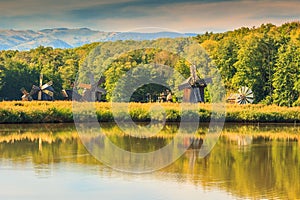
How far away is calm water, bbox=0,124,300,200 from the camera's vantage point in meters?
12.4

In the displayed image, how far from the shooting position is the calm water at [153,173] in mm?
12430

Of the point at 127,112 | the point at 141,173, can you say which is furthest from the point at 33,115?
the point at 141,173

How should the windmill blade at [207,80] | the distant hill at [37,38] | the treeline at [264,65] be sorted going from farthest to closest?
the distant hill at [37,38] → the windmill blade at [207,80] → the treeline at [264,65]

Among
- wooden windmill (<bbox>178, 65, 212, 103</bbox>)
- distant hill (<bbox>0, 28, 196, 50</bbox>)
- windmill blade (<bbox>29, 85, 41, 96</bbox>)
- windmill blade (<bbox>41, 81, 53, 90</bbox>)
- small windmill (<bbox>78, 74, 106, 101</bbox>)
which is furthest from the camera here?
distant hill (<bbox>0, 28, 196, 50</bbox>)

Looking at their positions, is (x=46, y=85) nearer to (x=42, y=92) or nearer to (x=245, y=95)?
(x=42, y=92)

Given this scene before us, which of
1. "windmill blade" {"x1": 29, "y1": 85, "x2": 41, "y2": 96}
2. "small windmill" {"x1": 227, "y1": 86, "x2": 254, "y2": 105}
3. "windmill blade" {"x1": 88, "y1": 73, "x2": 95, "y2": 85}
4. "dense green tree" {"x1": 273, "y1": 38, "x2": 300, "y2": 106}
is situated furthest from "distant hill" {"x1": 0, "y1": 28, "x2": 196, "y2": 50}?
"dense green tree" {"x1": 273, "y1": 38, "x2": 300, "y2": 106}

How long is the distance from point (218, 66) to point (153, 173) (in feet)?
105

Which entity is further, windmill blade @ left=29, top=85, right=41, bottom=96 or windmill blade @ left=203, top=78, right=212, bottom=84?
windmill blade @ left=29, top=85, right=41, bottom=96

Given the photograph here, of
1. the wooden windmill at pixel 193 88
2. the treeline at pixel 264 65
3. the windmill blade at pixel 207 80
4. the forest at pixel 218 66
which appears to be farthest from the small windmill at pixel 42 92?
the treeline at pixel 264 65

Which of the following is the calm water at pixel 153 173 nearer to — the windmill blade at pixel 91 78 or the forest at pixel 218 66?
the forest at pixel 218 66

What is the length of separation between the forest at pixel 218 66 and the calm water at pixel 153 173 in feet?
64.2

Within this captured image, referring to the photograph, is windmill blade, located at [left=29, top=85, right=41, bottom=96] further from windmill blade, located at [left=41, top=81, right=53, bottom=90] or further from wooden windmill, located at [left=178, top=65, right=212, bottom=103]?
wooden windmill, located at [left=178, top=65, right=212, bottom=103]

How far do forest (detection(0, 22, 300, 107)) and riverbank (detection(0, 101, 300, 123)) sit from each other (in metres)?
9.04

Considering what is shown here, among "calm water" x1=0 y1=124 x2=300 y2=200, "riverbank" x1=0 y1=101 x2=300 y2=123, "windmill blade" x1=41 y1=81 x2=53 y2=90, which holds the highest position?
"windmill blade" x1=41 y1=81 x2=53 y2=90
